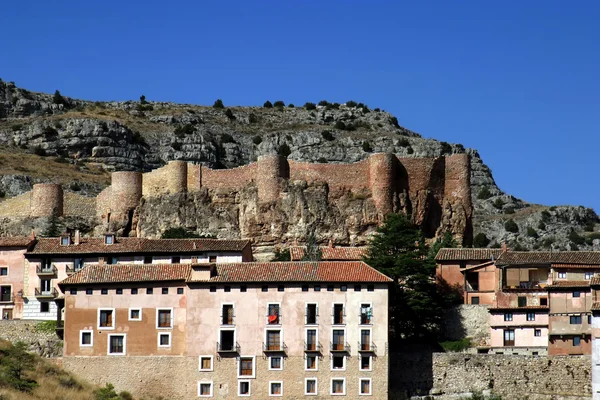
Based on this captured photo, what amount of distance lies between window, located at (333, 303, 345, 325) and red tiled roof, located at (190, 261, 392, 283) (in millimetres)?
1197

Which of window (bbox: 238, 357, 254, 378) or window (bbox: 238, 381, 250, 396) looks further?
window (bbox: 238, 357, 254, 378)

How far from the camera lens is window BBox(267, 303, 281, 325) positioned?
195 feet

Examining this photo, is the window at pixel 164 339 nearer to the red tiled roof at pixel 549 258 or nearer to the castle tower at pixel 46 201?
the red tiled roof at pixel 549 258

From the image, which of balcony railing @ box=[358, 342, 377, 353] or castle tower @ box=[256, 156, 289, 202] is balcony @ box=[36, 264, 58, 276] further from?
castle tower @ box=[256, 156, 289, 202]

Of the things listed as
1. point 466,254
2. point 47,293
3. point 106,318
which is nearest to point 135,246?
point 47,293

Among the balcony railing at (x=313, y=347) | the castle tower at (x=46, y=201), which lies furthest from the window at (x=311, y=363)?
the castle tower at (x=46, y=201)

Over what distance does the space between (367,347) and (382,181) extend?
25089 mm

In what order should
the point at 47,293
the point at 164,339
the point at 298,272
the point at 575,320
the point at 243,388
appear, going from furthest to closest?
the point at 47,293, the point at 575,320, the point at 298,272, the point at 164,339, the point at 243,388

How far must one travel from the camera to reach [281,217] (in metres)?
82.8

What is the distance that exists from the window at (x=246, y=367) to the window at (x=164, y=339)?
11.6 ft

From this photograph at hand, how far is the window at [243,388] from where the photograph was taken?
58562 mm

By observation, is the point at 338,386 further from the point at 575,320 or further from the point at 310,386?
the point at 575,320

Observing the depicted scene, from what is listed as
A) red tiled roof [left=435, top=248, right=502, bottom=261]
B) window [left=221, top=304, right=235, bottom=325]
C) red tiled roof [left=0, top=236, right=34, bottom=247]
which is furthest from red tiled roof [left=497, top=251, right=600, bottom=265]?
red tiled roof [left=0, top=236, right=34, bottom=247]

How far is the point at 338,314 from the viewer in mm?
59844
